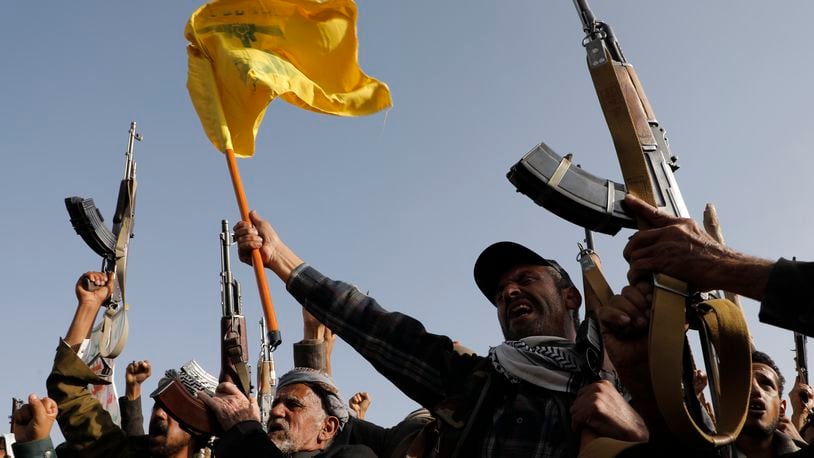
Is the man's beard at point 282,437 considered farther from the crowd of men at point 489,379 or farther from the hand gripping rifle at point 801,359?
the hand gripping rifle at point 801,359

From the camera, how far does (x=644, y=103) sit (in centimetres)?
339

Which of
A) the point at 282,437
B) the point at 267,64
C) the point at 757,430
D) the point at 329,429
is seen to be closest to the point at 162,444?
the point at 282,437

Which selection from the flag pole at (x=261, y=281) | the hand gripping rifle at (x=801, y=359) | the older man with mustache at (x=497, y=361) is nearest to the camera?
the older man with mustache at (x=497, y=361)

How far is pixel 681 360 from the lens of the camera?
2.49 metres

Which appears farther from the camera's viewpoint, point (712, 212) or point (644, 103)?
point (712, 212)

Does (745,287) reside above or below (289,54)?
below

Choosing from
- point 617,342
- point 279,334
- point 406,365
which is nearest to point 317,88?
point 279,334

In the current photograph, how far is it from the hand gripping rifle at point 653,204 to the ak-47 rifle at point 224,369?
180 centimetres

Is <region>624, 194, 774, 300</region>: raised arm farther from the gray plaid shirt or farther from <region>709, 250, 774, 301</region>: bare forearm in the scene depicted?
the gray plaid shirt

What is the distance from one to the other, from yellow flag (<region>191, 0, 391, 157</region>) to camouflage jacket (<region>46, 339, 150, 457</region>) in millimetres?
1658

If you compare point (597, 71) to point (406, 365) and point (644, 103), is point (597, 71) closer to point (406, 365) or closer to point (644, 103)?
point (644, 103)

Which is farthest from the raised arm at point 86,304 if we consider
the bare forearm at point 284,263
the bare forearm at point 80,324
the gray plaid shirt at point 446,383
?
the gray plaid shirt at point 446,383

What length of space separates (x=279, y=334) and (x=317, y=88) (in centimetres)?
208

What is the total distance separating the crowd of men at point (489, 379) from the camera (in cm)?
259
